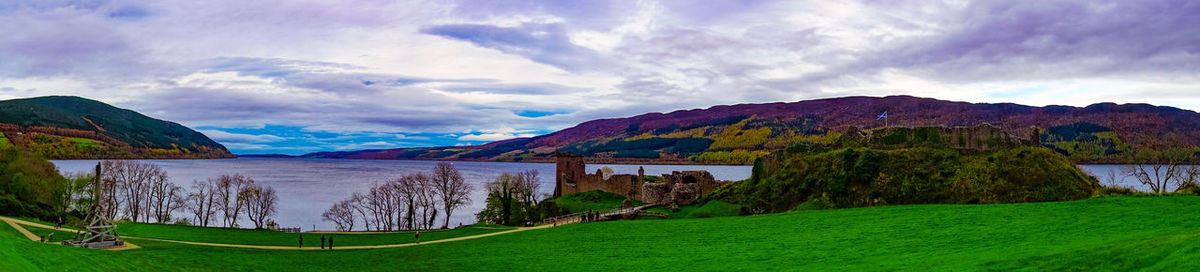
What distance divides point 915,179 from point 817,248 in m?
18.1

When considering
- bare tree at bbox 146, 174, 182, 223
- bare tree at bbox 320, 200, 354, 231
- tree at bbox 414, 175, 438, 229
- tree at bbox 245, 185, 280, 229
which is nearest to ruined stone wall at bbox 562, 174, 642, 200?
tree at bbox 414, 175, 438, 229

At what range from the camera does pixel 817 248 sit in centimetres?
2239

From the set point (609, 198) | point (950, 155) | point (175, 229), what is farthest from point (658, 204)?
point (175, 229)

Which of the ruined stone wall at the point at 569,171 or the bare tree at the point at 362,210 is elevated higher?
the ruined stone wall at the point at 569,171

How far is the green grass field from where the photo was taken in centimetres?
1468

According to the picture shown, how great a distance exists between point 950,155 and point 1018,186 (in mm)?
5156

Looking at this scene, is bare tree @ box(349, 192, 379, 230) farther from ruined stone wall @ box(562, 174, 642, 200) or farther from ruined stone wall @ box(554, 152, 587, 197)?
ruined stone wall @ box(562, 174, 642, 200)

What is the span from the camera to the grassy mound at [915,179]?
3325cm

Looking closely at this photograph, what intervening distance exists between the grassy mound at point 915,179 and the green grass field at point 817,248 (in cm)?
511

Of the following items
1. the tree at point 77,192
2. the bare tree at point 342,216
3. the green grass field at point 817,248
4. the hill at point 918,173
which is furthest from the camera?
the bare tree at point 342,216

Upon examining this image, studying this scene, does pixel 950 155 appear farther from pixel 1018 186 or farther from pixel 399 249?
pixel 399 249

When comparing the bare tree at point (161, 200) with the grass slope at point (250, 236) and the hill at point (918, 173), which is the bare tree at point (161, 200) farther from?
the hill at point (918, 173)

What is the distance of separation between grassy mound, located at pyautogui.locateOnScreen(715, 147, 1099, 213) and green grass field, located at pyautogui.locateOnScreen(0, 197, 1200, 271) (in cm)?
511

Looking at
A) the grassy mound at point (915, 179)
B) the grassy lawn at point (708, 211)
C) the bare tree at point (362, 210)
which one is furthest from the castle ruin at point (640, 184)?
the bare tree at point (362, 210)
